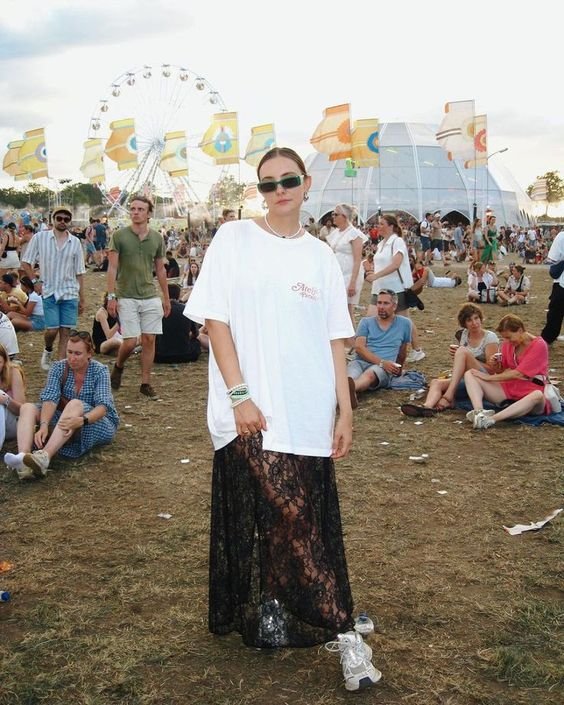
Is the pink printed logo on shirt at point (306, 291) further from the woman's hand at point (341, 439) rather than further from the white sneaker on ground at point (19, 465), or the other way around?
the white sneaker on ground at point (19, 465)

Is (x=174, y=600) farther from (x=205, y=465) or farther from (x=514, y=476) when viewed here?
(x=514, y=476)

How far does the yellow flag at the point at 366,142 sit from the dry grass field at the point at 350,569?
20.0m

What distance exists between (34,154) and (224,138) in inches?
293

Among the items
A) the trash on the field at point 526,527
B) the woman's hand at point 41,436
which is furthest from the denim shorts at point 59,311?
the trash on the field at point 526,527

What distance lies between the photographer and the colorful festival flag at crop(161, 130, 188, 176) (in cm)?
3350

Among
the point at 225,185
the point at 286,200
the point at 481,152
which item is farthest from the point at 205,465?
the point at 225,185

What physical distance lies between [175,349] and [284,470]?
7137mm

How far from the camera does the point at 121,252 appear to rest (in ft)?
24.3

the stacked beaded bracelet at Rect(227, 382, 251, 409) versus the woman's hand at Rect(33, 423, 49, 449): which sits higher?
the stacked beaded bracelet at Rect(227, 382, 251, 409)

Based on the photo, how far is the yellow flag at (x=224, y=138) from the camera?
2852 centimetres

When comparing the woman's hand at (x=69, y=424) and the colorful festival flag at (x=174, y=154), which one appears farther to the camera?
the colorful festival flag at (x=174, y=154)

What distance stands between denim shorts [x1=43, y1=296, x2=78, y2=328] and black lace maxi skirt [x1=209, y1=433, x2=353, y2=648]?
5.89 meters

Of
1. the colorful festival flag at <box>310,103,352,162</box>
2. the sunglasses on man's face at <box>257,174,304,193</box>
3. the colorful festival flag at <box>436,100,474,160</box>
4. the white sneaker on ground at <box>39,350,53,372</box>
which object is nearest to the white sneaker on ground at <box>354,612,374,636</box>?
the sunglasses on man's face at <box>257,174,304,193</box>

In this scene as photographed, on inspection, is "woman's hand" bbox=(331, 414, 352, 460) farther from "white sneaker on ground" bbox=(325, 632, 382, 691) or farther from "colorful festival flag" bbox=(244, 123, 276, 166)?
"colorful festival flag" bbox=(244, 123, 276, 166)
